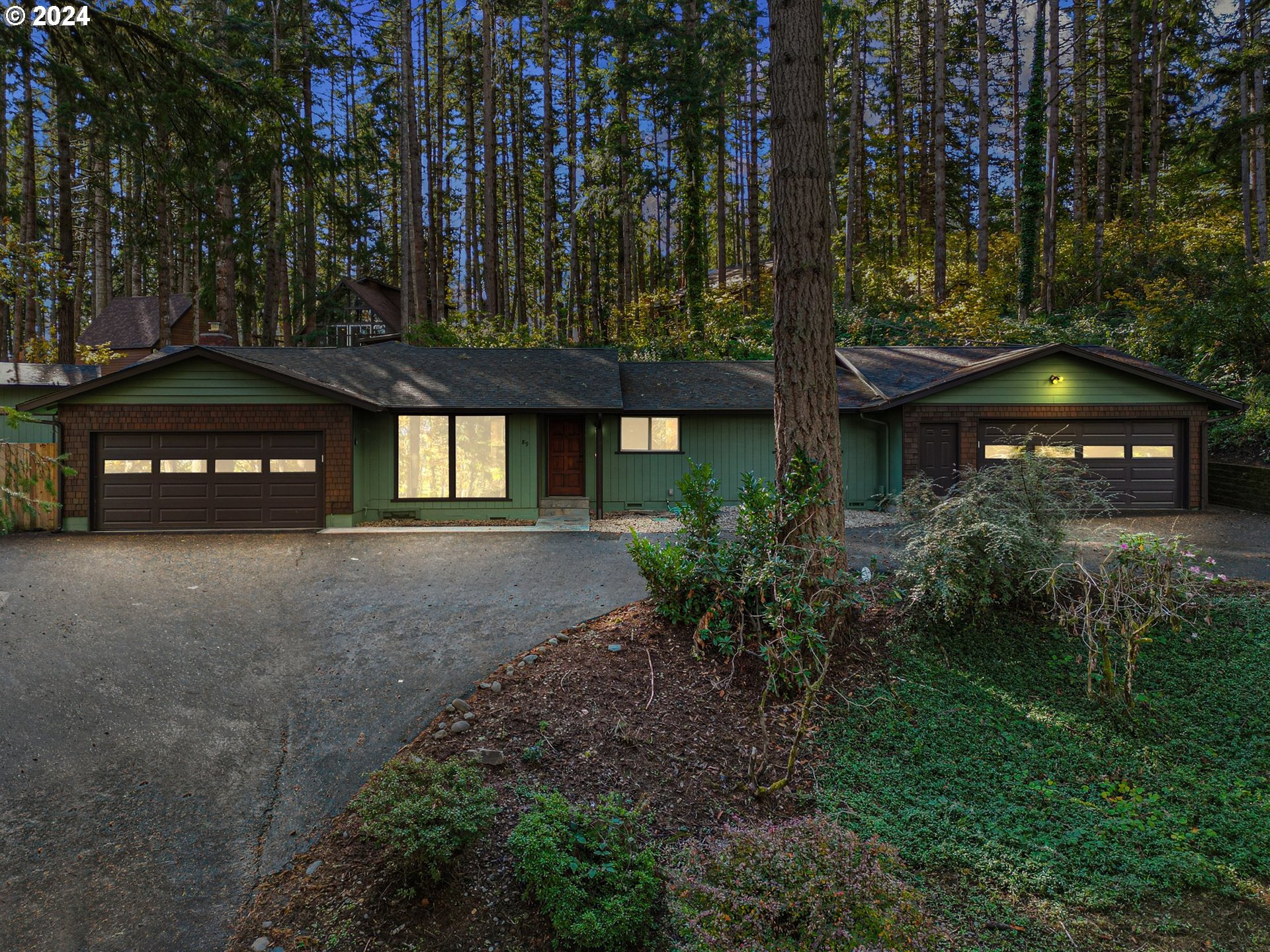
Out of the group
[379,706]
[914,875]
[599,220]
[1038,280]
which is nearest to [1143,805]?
[914,875]

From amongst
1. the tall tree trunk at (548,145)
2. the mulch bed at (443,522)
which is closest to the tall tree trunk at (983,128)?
the tall tree trunk at (548,145)

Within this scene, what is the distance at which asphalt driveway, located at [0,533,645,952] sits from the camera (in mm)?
2879

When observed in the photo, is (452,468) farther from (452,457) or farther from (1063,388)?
(1063,388)

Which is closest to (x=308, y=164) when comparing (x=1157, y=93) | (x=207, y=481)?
(x=207, y=481)

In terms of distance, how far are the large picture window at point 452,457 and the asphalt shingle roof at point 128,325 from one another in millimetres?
18260

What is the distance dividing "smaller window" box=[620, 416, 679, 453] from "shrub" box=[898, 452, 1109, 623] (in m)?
8.01

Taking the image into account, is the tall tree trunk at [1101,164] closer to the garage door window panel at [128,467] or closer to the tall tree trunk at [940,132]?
the tall tree trunk at [940,132]

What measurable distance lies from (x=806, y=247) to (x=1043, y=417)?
9548mm

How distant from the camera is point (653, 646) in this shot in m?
5.00

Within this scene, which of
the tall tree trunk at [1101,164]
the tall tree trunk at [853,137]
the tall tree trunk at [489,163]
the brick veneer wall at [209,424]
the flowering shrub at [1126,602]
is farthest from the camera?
the tall tree trunk at [853,137]

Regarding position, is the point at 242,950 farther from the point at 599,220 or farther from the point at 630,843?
the point at 599,220

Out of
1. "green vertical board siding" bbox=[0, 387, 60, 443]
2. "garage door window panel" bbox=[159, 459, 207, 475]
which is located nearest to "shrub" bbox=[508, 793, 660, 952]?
"garage door window panel" bbox=[159, 459, 207, 475]

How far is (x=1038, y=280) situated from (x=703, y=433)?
1393 centimetres

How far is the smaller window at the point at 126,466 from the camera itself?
36.0ft
